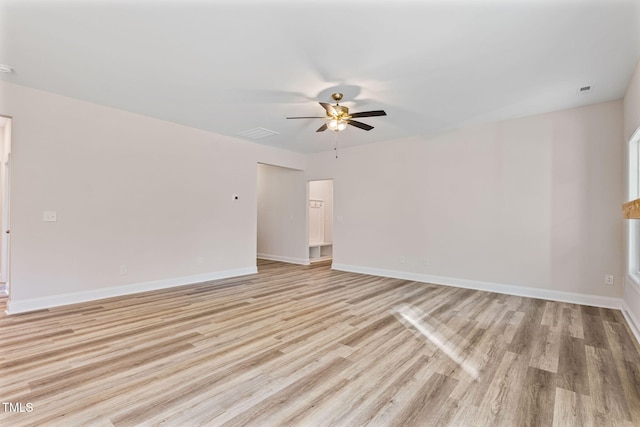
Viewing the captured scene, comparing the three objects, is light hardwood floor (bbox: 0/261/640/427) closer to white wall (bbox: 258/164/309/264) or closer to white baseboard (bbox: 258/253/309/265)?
white baseboard (bbox: 258/253/309/265)

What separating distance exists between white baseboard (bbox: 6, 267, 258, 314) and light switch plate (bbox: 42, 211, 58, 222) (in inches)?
38.7

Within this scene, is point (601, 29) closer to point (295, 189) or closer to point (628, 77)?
point (628, 77)

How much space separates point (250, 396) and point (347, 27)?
2.81m

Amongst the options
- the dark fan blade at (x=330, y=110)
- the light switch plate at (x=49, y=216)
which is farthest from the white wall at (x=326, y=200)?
the light switch plate at (x=49, y=216)

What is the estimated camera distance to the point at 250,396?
6.26 ft

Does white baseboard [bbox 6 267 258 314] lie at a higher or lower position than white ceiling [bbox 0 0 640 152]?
lower

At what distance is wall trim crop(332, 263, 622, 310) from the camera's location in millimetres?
3926

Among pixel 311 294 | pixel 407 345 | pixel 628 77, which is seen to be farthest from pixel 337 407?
pixel 628 77

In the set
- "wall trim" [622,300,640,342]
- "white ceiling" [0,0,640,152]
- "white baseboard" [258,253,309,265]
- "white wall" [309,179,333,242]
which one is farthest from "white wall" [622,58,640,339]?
"white wall" [309,179,333,242]

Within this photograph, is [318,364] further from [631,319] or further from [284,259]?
[284,259]

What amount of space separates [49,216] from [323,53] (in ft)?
12.9

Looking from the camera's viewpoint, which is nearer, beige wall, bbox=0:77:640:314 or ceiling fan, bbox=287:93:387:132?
ceiling fan, bbox=287:93:387:132

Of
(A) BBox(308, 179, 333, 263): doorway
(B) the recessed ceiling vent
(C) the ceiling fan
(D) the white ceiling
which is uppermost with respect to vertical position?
(D) the white ceiling

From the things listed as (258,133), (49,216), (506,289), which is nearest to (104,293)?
(49,216)
